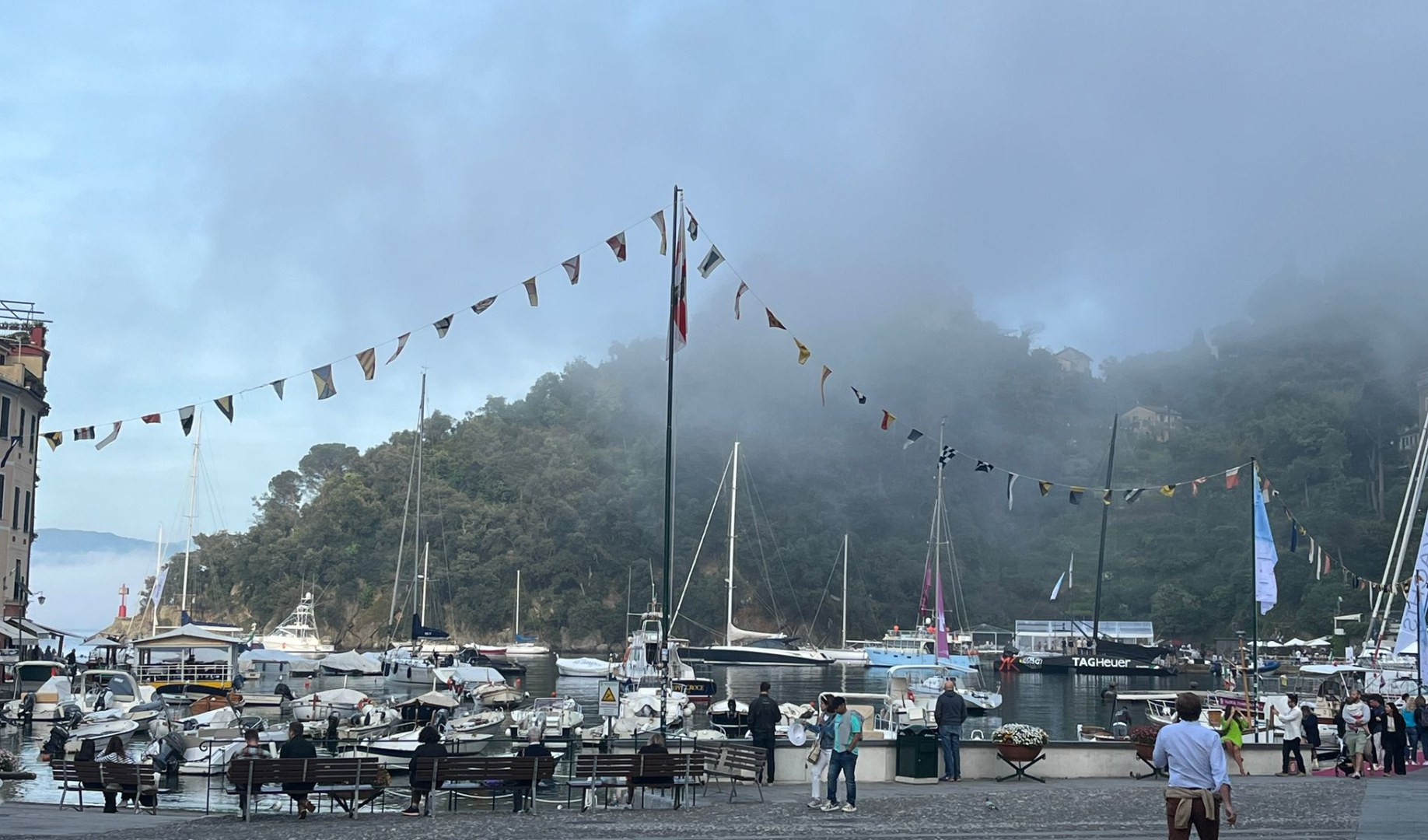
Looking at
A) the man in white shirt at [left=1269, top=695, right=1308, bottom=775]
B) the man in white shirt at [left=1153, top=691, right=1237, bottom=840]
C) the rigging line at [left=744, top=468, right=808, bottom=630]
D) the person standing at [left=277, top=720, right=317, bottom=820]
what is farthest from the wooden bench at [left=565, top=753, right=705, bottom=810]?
the rigging line at [left=744, top=468, right=808, bottom=630]

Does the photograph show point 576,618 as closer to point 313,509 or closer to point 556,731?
point 313,509

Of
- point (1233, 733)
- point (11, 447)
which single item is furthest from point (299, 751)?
point (11, 447)

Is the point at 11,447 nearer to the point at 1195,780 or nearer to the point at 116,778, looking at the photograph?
the point at 116,778

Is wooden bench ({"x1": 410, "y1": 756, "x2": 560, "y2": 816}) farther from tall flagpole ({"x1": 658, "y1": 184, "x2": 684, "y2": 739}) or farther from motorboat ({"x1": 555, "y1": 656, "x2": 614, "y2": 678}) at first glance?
motorboat ({"x1": 555, "y1": 656, "x2": 614, "y2": 678})

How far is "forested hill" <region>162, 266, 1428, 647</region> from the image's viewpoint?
11756cm

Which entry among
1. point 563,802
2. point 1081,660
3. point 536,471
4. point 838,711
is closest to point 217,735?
point 563,802

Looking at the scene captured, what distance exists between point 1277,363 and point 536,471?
294 feet

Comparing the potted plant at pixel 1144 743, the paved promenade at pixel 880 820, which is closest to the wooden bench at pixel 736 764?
the paved promenade at pixel 880 820

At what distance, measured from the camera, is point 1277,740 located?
1193 inches

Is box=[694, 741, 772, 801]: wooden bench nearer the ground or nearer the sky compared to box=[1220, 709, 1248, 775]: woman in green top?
nearer the ground

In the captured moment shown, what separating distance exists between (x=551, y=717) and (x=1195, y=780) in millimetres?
27619

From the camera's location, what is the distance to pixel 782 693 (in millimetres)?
66812

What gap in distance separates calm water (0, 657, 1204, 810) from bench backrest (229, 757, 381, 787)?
16.4ft

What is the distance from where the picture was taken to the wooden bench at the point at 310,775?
1744cm
